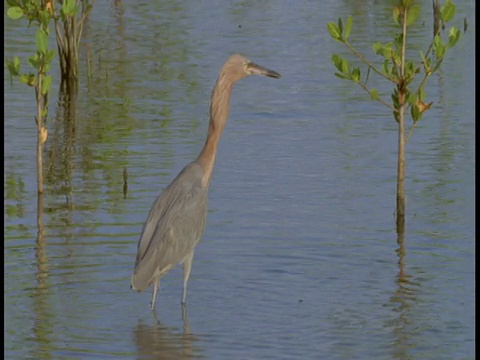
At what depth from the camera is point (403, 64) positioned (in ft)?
33.4

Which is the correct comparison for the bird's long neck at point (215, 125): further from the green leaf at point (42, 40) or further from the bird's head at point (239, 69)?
the green leaf at point (42, 40)

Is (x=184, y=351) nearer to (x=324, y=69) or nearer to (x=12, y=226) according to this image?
(x=12, y=226)

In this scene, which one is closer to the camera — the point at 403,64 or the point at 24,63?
the point at 403,64

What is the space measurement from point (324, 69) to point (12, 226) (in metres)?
7.04

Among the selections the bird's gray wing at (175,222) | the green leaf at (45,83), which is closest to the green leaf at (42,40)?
the green leaf at (45,83)

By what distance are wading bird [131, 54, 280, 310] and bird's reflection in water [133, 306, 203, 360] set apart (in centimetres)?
29

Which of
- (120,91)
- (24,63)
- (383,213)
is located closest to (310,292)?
(383,213)

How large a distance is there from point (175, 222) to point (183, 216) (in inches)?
3.5

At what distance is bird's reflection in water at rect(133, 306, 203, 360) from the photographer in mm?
7890

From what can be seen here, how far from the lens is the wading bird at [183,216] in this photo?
872 centimetres

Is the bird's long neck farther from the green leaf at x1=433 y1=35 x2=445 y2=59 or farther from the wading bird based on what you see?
the green leaf at x1=433 y1=35 x2=445 y2=59

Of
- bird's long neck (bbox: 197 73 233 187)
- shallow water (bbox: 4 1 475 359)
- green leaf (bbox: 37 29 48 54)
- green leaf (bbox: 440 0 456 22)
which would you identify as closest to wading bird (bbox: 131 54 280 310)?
bird's long neck (bbox: 197 73 233 187)

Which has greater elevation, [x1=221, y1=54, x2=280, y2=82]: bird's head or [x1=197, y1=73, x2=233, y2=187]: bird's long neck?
[x1=221, y1=54, x2=280, y2=82]: bird's head

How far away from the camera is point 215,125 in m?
9.48
